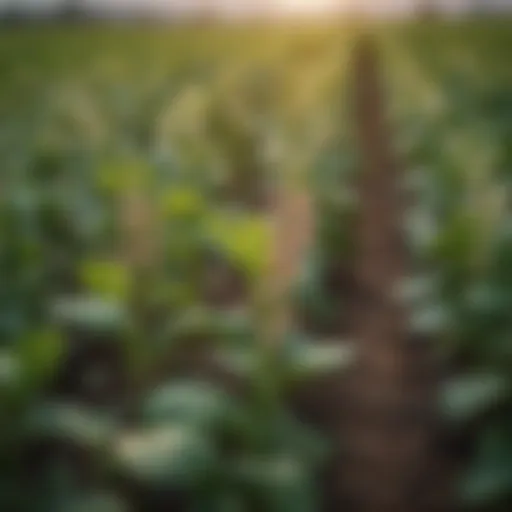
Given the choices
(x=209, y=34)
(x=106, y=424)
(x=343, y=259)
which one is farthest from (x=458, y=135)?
(x=209, y=34)

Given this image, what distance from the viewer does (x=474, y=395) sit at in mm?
801

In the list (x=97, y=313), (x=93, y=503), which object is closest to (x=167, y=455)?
(x=93, y=503)

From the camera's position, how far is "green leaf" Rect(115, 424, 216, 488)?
2.11 feet

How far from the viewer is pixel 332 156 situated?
142 cm

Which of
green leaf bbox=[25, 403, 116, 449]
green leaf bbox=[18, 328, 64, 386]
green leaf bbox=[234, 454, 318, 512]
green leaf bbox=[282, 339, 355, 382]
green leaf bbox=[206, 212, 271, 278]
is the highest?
green leaf bbox=[206, 212, 271, 278]

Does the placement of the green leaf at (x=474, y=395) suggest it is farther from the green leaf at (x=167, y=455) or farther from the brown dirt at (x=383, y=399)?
the green leaf at (x=167, y=455)

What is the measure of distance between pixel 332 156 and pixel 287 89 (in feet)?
1.53

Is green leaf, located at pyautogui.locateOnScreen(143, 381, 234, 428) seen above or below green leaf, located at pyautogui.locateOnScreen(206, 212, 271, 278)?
below

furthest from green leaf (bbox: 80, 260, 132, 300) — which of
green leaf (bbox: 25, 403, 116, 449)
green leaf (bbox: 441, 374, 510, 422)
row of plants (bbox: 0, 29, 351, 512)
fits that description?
Result: green leaf (bbox: 441, 374, 510, 422)

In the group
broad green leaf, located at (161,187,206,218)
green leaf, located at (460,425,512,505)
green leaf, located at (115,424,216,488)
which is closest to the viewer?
green leaf, located at (115,424,216,488)

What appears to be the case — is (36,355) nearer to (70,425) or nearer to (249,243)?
(70,425)

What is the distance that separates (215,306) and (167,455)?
14.4 inches

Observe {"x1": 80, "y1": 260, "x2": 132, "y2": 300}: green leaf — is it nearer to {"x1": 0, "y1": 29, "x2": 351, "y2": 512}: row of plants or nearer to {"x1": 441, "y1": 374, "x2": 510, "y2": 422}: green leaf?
{"x1": 0, "y1": 29, "x2": 351, "y2": 512}: row of plants

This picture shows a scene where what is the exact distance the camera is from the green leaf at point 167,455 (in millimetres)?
645
